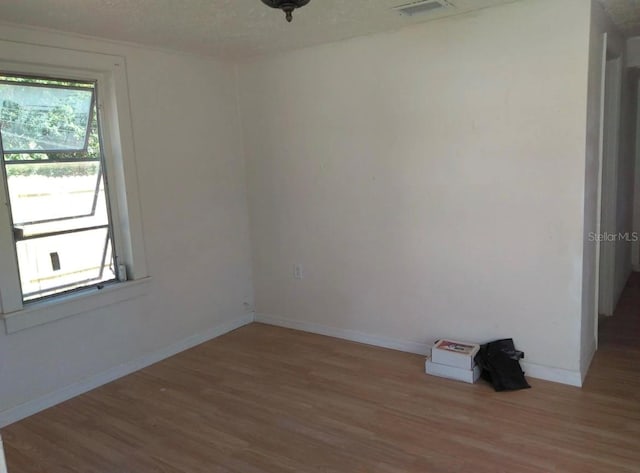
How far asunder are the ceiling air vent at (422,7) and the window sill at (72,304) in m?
2.56

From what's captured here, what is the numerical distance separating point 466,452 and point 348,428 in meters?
0.64

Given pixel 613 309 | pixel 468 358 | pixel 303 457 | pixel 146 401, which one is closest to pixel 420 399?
pixel 468 358

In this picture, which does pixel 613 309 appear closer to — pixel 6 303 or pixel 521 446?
pixel 521 446

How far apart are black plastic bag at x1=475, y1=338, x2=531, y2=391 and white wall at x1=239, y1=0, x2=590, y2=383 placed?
3.7 inches

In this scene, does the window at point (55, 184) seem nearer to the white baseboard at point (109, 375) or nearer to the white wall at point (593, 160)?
the white baseboard at point (109, 375)

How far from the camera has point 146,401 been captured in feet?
10.7

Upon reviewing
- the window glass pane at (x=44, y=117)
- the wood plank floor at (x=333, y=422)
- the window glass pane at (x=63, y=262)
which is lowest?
the wood plank floor at (x=333, y=422)

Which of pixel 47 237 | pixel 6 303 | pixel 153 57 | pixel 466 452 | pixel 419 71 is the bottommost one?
pixel 466 452

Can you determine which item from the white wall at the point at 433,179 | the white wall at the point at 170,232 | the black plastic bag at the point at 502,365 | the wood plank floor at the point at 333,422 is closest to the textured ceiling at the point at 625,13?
the white wall at the point at 433,179

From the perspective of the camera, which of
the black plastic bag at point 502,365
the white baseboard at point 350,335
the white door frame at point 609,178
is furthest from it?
the white door frame at point 609,178

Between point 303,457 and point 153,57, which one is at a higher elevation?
point 153,57

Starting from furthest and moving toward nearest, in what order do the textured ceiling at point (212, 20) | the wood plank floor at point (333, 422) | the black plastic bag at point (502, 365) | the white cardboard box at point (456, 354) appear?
the white cardboard box at point (456, 354) < the black plastic bag at point (502, 365) < the textured ceiling at point (212, 20) < the wood plank floor at point (333, 422)

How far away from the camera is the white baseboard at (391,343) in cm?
320

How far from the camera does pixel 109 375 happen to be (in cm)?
357
